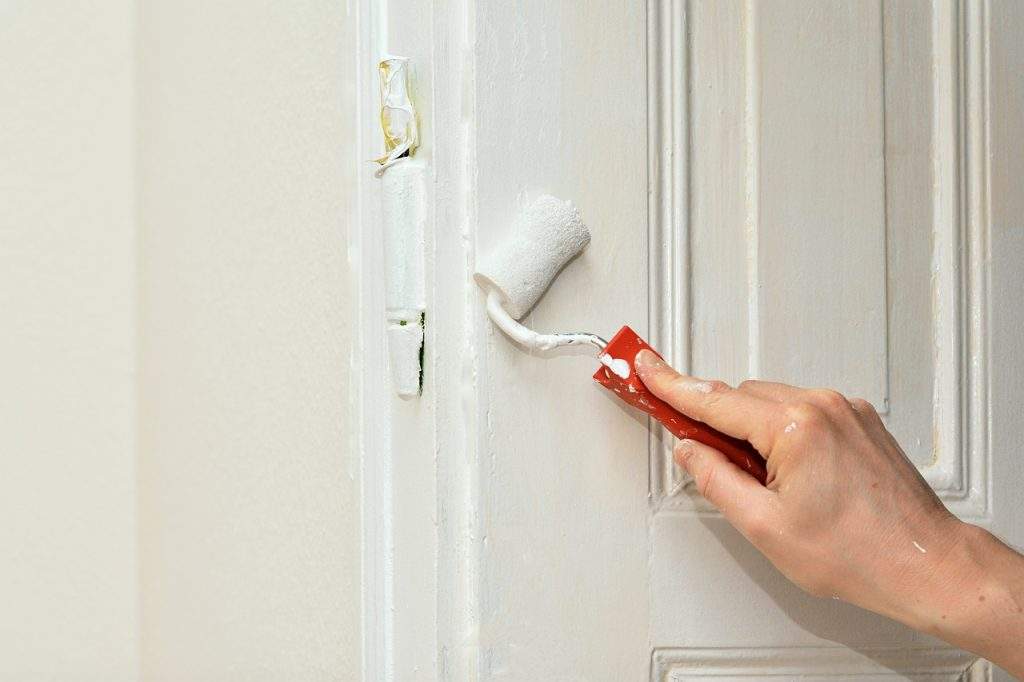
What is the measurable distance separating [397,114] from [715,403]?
253 mm

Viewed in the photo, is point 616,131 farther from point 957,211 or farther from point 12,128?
point 12,128

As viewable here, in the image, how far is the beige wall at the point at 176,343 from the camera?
0.84 metres

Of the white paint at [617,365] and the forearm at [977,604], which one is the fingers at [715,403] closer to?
the white paint at [617,365]

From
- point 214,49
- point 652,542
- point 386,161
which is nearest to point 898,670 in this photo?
point 652,542

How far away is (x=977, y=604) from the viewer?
575mm

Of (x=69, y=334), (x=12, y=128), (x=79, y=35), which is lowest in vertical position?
(x=69, y=334)

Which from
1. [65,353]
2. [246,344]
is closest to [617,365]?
[246,344]

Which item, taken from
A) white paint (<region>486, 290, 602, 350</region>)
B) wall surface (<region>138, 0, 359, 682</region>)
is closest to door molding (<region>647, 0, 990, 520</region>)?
white paint (<region>486, 290, 602, 350</region>)

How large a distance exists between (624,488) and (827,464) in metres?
0.12

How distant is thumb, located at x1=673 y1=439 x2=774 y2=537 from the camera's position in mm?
584

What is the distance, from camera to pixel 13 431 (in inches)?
48.1

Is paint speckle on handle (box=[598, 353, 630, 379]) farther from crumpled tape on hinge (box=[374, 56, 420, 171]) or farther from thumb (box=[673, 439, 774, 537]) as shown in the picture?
crumpled tape on hinge (box=[374, 56, 420, 171])

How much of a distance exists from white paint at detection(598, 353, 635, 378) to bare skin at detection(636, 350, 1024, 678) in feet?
0.09

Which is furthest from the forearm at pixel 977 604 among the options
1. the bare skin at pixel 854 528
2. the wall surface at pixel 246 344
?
the wall surface at pixel 246 344
